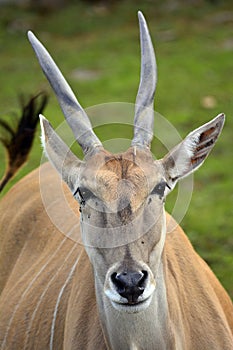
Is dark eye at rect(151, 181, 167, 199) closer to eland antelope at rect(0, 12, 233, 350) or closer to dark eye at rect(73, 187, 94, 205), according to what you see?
eland antelope at rect(0, 12, 233, 350)

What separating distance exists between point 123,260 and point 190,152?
54 cm

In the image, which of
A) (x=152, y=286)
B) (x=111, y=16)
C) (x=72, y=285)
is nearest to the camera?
(x=152, y=286)

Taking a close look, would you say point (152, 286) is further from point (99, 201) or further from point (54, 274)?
point (54, 274)

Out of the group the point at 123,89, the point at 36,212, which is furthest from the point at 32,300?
the point at 123,89

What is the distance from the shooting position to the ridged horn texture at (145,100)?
10.8 feet

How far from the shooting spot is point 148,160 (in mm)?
3207

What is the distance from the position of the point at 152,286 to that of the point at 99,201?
1.15 ft

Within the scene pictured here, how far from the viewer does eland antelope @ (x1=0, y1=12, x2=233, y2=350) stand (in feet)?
9.91

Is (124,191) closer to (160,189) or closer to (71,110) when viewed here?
(160,189)

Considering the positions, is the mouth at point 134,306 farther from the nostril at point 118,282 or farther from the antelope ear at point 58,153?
the antelope ear at point 58,153

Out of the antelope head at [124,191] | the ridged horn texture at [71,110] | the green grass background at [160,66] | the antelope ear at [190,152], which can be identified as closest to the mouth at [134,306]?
the antelope head at [124,191]

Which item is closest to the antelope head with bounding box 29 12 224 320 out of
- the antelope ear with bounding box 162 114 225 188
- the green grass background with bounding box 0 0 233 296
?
the antelope ear with bounding box 162 114 225 188

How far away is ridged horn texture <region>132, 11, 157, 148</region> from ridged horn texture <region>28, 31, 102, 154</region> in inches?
6.1

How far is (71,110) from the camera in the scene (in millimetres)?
3332
